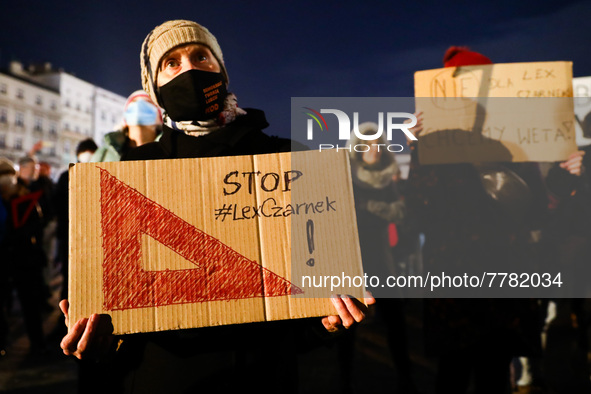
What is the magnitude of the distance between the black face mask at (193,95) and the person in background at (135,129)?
1164 millimetres

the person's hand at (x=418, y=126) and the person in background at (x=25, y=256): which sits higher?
the person's hand at (x=418, y=126)

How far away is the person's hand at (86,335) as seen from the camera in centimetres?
94

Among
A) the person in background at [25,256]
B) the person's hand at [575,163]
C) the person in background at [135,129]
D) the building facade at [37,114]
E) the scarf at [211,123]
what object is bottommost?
the person in background at [25,256]

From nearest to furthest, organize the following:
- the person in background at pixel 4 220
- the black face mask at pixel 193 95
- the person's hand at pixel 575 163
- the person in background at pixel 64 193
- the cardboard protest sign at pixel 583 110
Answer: the black face mask at pixel 193 95 < the person's hand at pixel 575 163 < the cardboard protest sign at pixel 583 110 < the person in background at pixel 64 193 < the person in background at pixel 4 220

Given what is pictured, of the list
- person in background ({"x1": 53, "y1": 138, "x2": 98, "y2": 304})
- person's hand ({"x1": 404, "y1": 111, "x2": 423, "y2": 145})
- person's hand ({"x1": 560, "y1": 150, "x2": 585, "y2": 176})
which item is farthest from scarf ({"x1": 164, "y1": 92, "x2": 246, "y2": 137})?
person in background ({"x1": 53, "y1": 138, "x2": 98, "y2": 304})

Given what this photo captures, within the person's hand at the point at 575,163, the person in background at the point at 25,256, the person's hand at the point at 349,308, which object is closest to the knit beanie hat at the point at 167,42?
the person's hand at the point at 349,308

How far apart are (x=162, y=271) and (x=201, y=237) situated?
132mm

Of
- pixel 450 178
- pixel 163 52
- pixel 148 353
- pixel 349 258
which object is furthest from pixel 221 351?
pixel 450 178

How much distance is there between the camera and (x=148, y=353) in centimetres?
113

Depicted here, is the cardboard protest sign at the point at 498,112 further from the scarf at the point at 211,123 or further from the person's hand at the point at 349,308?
the person's hand at the point at 349,308

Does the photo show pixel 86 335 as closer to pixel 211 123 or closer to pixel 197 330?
pixel 197 330

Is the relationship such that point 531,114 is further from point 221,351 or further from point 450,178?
point 221,351

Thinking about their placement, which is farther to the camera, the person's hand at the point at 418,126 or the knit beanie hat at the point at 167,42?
the person's hand at the point at 418,126

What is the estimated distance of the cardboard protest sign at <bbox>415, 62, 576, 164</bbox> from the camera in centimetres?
179
